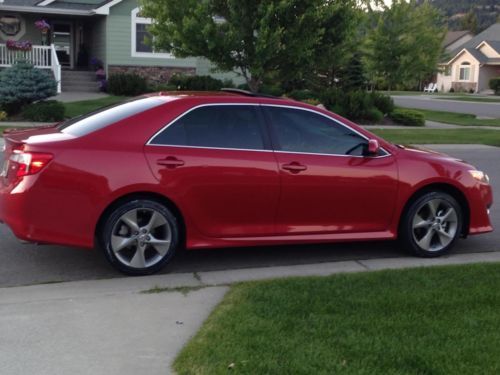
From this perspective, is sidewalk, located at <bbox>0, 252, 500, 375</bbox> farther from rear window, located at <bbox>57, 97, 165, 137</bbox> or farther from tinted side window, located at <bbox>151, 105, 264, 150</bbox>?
rear window, located at <bbox>57, 97, 165, 137</bbox>

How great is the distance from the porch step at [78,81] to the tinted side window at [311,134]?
22822 mm

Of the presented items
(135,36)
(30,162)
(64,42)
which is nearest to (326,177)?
(30,162)

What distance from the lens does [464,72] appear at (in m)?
71.9

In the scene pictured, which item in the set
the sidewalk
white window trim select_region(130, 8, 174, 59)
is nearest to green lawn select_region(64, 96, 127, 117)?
white window trim select_region(130, 8, 174, 59)

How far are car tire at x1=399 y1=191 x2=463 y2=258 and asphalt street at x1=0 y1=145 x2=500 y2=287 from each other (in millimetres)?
225

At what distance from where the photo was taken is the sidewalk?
13.1 ft

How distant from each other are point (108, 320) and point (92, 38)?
26.6 m

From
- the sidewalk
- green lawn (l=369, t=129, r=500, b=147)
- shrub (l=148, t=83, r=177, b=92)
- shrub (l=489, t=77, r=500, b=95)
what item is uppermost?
shrub (l=489, t=77, r=500, b=95)

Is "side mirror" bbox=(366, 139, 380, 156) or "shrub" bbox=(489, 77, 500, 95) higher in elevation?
"shrub" bbox=(489, 77, 500, 95)

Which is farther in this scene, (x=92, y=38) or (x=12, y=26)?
(x=92, y=38)

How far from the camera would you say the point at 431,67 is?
34.3 m

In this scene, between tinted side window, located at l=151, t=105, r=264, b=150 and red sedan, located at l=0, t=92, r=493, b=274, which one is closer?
red sedan, located at l=0, t=92, r=493, b=274

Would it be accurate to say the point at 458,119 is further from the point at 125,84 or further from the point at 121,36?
the point at 121,36

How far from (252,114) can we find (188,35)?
11.6 metres
